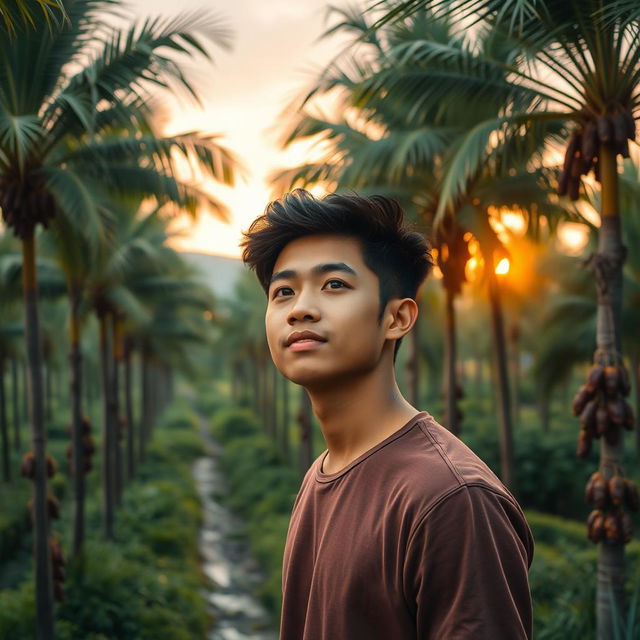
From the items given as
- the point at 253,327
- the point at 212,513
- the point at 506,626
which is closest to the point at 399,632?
the point at 506,626

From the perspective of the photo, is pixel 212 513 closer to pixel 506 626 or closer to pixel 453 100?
pixel 453 100

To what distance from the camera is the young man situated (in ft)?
5.28

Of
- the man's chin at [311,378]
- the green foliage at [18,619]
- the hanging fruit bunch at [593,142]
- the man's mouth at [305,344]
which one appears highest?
the hanging fruit bunch at [593,142]

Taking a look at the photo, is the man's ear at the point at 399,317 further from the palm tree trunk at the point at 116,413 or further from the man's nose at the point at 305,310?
the palm tree trunk at the point at 116,413

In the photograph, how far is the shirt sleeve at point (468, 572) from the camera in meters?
1.57

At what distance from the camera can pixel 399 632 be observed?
172 centimetres

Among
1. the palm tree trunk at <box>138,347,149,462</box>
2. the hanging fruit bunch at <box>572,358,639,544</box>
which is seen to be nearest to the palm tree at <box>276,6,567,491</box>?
the hanging fruit bunch at <box>572,358,639,544</box>

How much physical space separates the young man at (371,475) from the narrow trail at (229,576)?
1209cm

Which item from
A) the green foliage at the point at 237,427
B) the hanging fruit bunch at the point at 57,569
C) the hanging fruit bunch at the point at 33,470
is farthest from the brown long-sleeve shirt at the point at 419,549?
the green foliage at the point at 237,427

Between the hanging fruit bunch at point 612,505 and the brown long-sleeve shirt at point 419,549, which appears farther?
the hanging fruit bunch at point 612,505

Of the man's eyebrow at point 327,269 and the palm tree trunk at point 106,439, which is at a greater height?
the man's eyebrow at point 327,269

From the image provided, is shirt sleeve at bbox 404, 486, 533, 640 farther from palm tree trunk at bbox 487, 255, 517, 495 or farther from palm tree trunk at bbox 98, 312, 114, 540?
palm tree trunk at bbox 98, 312, 114, 540

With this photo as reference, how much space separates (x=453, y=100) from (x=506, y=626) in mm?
7777

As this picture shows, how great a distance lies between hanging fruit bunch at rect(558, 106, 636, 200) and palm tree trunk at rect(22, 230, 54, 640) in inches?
241
